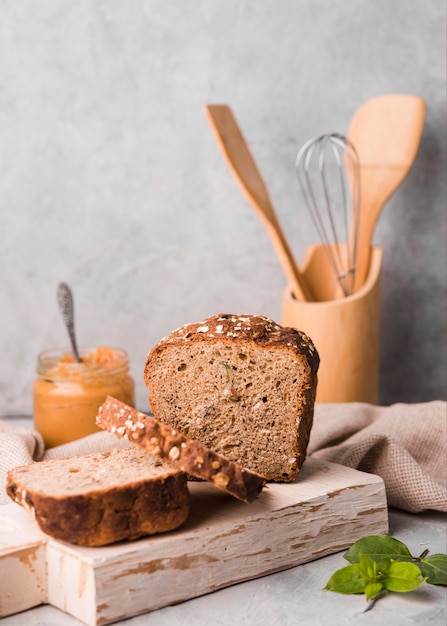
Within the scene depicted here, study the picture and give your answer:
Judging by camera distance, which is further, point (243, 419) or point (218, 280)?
point (218, 280)

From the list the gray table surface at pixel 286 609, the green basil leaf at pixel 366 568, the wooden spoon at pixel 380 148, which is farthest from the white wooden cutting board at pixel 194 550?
the wooden spoon at pixel 380 148

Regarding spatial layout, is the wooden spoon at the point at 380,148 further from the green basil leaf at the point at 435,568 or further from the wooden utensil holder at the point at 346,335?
the green basil leaf at the point at 435,568

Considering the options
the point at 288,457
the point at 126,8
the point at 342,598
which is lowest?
the point at 342,598

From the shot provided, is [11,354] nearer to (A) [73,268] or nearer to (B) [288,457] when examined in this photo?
(A) [73,268]

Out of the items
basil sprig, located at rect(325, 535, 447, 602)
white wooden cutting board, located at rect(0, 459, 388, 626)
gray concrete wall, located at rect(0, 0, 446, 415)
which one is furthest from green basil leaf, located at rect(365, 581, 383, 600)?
gray concrete wall, located at rect(0, 0, 446, 415)

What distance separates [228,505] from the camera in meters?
1.14

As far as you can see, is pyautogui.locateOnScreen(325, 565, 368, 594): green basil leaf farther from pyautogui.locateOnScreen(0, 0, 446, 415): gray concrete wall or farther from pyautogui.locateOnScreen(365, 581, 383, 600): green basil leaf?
pyautogui.locateOnScreen(0, 0, 446, 415): gray concrete wall

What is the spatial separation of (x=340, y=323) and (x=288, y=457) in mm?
533

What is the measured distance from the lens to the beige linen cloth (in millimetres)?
1361

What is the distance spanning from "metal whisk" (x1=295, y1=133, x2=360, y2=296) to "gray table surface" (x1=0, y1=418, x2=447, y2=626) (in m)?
0.82

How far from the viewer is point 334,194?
188 centimetres

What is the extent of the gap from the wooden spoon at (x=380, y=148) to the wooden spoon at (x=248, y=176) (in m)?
0.17

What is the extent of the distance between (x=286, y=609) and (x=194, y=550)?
131 mm

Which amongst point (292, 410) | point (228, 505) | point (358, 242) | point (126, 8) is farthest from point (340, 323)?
point (126, 8)
